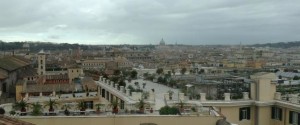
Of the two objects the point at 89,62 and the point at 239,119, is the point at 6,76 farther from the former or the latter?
the point at 89,62

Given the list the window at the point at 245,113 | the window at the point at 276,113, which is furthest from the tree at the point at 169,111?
the window at the point at 276,113

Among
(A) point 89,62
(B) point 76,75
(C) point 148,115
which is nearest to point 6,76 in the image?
(B) point 76,75

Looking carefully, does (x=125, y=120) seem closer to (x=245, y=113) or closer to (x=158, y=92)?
(x=245, y=113)

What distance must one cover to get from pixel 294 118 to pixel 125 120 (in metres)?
8.13

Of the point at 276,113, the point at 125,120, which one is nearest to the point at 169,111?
the point at 125,120

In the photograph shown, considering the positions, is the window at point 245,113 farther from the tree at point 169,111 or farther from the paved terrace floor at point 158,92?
the tree at point 169,111

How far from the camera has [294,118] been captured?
1702 cm

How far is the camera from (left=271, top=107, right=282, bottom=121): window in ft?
58.3

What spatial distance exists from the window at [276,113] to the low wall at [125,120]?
6.51 m

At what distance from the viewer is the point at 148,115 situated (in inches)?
479

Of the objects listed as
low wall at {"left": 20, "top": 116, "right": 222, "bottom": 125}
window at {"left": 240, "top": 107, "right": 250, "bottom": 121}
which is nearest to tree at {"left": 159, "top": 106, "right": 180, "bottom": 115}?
low wall at {"left": 20, "top": 116, "right": 222, "bottom": 125}

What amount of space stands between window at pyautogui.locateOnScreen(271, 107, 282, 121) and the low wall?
651 cm

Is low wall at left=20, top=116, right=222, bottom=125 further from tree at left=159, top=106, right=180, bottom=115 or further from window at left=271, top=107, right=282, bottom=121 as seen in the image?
window at left=271, top=107, right=282, bottom=121

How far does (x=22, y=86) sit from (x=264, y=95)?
3040 cm
